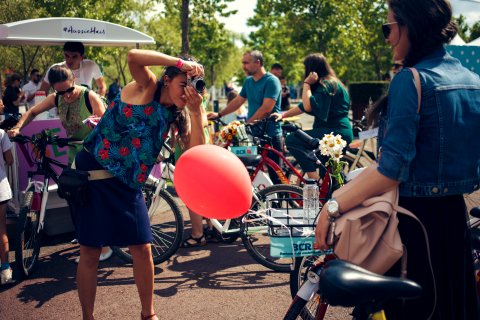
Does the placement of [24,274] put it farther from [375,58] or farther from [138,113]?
[375,58]

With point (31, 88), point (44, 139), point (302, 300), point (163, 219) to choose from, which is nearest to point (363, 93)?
point (31, 88)

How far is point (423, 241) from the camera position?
6.64 feet

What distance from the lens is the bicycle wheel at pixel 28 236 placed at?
15.0ft

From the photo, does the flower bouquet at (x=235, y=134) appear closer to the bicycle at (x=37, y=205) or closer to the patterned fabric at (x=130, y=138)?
the bicycle at (x=37, y=205)

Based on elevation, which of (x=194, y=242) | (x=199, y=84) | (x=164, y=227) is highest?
(x=199, y=84)

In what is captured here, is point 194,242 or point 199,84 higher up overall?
point 199,84

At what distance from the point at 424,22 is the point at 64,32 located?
6.48m

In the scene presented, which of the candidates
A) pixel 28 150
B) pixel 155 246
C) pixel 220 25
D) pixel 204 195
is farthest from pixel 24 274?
pixel 220 25

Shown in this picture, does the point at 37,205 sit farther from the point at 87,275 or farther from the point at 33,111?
the point at 87,275

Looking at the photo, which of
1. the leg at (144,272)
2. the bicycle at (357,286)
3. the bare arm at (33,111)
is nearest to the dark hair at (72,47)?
the bare arm at (33,111)

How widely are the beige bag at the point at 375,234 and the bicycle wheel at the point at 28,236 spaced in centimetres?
355

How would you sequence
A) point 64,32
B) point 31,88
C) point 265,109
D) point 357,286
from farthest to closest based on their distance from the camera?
point 31,88, point 64,32, point 265,109, point 357,286

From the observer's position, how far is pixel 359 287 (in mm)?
1720

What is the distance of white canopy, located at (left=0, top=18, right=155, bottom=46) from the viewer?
22.6 ft
